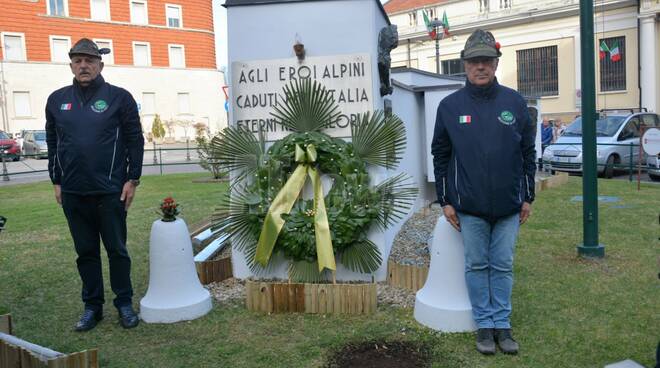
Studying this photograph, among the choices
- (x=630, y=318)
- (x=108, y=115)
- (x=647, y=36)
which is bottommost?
(x=630, y=318)

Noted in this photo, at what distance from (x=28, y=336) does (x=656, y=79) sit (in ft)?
121

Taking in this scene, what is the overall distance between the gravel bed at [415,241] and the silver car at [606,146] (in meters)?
8.25

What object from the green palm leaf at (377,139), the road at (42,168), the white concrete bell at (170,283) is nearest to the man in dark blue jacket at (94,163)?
the white concrete bell at (170,283)

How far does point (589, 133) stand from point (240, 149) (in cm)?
343

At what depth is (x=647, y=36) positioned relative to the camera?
110 ft

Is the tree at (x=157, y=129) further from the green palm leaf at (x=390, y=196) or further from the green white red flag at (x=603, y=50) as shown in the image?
the green palm leaf at (x=390, y=196)

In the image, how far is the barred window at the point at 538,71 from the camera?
38062mm

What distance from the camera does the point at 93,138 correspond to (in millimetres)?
4082

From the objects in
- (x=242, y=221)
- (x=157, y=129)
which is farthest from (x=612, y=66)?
(x=242, y=221)

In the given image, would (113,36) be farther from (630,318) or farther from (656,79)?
(630,318)

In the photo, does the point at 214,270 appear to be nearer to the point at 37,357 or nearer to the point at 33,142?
the point at 37,357

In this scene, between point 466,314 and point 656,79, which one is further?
point 656,79

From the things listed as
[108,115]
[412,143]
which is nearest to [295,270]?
[108,115]

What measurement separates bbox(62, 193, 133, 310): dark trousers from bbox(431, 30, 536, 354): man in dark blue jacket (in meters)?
2.36
